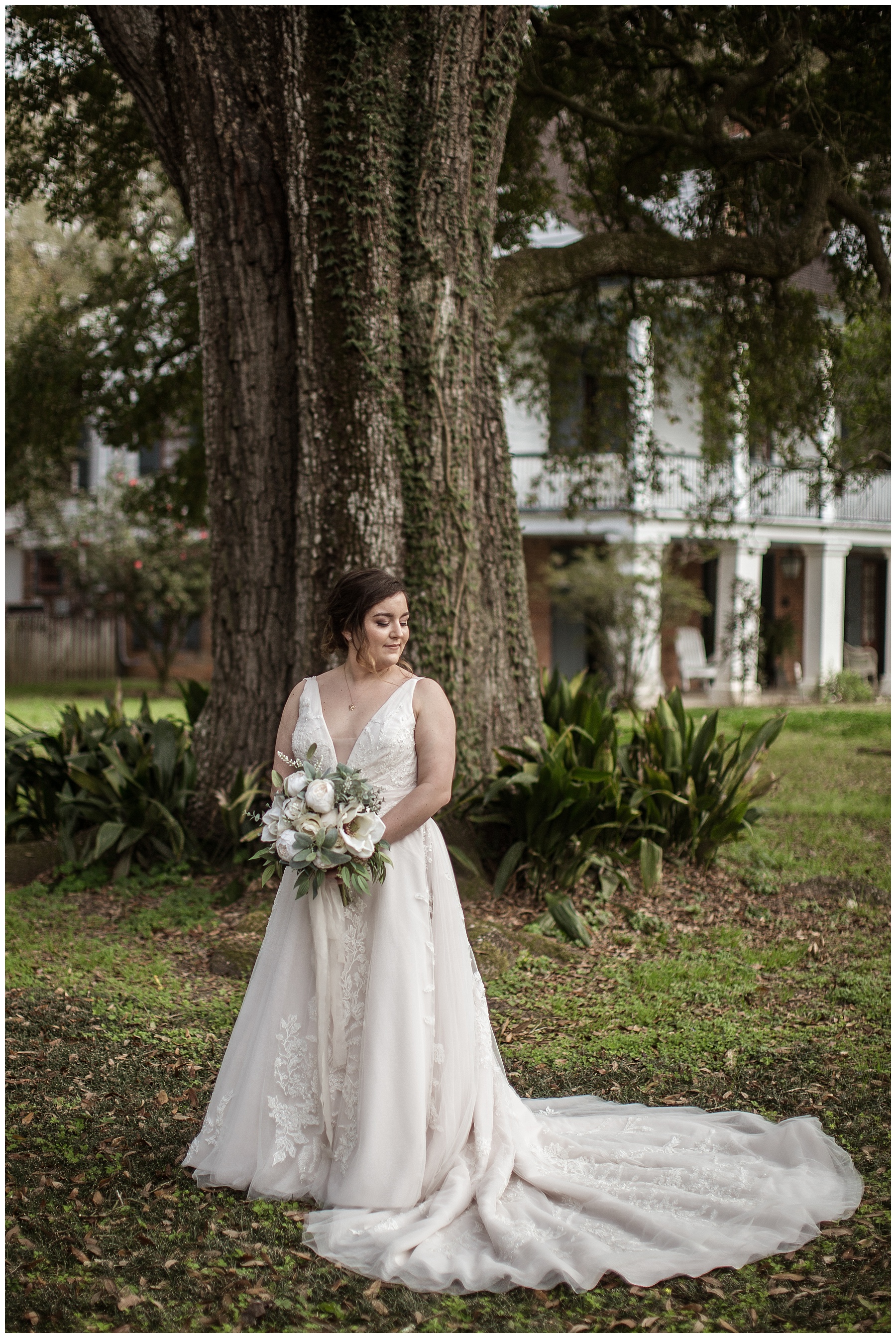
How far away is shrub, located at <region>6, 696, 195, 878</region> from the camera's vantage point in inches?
263

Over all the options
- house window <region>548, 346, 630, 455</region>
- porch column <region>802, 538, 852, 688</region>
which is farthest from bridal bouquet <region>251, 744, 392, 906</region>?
porch column <region>802, 538, 852, 688</region>

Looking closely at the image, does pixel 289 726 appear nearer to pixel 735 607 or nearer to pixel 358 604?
pixel 358 604

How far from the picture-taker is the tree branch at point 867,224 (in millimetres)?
8812

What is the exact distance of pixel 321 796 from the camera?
3.12m

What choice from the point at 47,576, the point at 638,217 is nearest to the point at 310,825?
the point at 638,217

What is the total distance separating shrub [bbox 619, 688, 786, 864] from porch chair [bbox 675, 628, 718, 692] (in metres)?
12.7

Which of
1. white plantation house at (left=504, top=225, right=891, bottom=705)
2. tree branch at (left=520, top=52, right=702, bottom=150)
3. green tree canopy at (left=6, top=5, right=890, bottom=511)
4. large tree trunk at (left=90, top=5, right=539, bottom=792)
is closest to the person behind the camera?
large tree trunk at (left=90, top=5, right=539, bottom=792)

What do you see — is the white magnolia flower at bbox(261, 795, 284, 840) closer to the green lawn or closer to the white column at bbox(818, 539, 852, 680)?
the green lawn

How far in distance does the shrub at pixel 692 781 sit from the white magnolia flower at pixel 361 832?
12.6 ft

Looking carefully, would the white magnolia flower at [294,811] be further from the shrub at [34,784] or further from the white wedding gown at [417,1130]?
the shrub at [34,784]

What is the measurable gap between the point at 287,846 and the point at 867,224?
825cm

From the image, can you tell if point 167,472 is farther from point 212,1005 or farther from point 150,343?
point 212,1005

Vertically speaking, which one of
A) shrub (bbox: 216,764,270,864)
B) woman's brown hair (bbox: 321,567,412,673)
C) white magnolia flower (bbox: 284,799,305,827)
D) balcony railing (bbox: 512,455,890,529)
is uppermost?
balcony railing (bbox: 512,455,890,529)

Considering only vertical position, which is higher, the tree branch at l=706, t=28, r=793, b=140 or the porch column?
the tree branch at l=706, t=28, r=793, b=140
